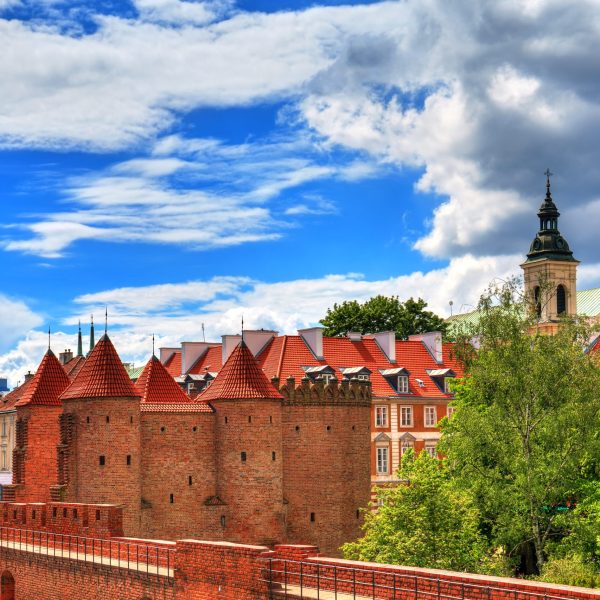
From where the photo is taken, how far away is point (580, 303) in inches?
4377

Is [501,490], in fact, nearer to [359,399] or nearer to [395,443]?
[359,399]

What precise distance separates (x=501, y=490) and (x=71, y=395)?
54.8 ft

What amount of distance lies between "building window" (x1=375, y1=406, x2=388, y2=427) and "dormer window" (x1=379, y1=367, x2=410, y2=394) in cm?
160

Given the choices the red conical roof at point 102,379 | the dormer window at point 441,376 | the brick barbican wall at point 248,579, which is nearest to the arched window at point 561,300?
the dormer window at point 441,376

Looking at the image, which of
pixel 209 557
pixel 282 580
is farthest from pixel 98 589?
pixel 282 580

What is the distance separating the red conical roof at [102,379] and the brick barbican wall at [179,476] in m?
1.86

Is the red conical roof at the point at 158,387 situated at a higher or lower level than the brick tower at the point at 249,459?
higher

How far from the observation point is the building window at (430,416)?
6669 cm

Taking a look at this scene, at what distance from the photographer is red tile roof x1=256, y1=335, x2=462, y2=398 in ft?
204

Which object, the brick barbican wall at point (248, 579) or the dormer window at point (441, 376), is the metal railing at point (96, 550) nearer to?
the brick barbican wall at point (248, 579)

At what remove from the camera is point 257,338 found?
6400 centimetres

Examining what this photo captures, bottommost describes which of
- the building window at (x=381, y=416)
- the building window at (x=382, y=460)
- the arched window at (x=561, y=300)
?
the building window at (x=382, y=460)

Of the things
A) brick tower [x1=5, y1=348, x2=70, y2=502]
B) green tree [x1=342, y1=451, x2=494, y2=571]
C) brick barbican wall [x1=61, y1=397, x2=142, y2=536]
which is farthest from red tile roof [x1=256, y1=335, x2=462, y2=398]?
green tree [x1=342, y1=451, x2=494, y2=571]

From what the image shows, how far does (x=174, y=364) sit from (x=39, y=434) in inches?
1023
